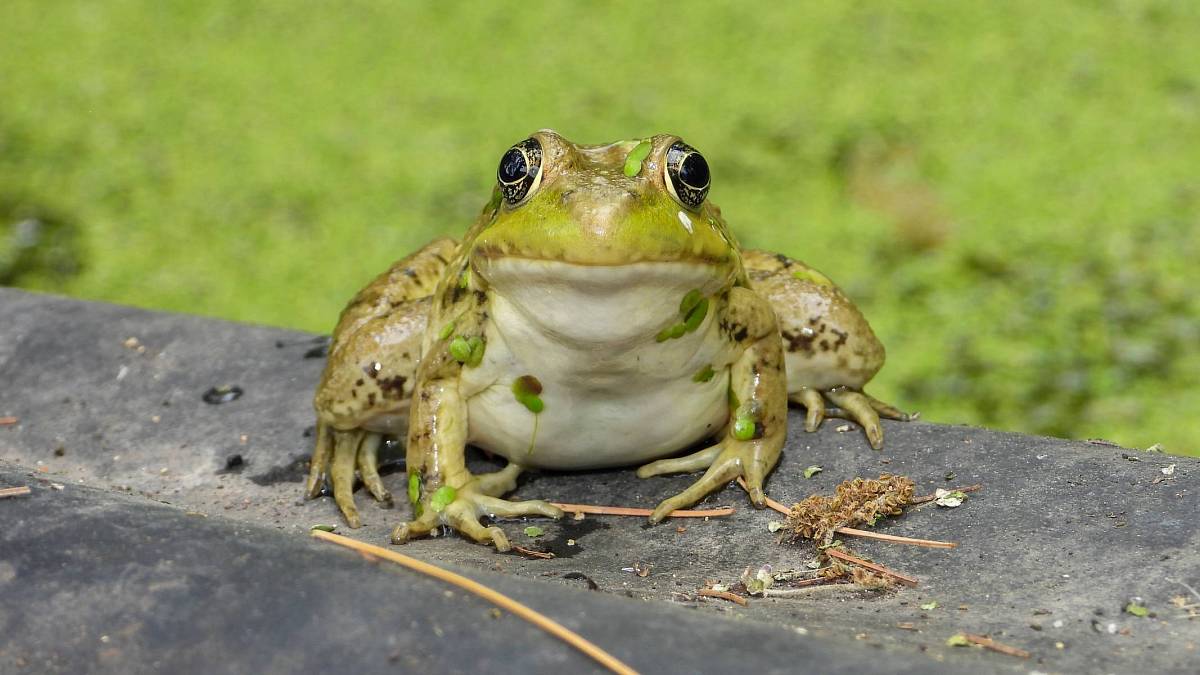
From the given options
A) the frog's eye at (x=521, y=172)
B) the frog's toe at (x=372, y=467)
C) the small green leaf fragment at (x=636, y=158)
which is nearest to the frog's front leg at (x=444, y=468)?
the frog's toe at (x=372, y=467)

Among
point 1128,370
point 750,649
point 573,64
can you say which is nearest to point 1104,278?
point 1128,370

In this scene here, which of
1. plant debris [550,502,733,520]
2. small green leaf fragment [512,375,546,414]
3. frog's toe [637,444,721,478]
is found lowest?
plant debris [550,502,733,520]

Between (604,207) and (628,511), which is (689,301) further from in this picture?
(628,511)

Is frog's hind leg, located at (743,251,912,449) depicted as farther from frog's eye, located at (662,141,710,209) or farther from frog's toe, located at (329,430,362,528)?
frog's toe, located at (329,430,362,528)

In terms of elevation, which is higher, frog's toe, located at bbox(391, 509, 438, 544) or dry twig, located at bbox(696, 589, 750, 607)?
dry twig, located at bbox(696, 589, 750, 607)

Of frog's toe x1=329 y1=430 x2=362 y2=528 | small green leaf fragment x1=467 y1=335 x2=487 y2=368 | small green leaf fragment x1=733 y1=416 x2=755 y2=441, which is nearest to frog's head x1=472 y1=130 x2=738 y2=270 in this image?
small green leaf fragment x1=467 y1=335 x2=487 y2=368

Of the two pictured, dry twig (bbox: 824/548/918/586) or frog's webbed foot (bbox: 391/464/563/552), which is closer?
dry twig (bbox: 824/548/918/586)

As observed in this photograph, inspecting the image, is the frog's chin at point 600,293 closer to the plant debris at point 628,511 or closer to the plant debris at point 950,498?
the plant debris at point 628,511

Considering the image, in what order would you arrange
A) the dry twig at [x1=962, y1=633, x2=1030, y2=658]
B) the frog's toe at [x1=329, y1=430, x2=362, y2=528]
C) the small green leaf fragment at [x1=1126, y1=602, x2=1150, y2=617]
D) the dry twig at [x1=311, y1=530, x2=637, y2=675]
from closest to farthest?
the dry twig at [x1=311, y1=530, x2=637, y2=675], the dry twig at [x1=962, y1=633, x2=1030, y2=658], the small green leaf fragment at [x1=1126, y1=602, x2=1150, y2=617], the frog's toe at [x1=329, y1=430, x2=362, y2=528]

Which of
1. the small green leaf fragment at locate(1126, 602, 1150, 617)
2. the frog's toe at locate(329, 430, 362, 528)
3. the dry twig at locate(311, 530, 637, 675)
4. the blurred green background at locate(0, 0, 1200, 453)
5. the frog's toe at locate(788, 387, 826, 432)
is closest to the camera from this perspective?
the dry twig at locate(311, 530, 637, 675)
